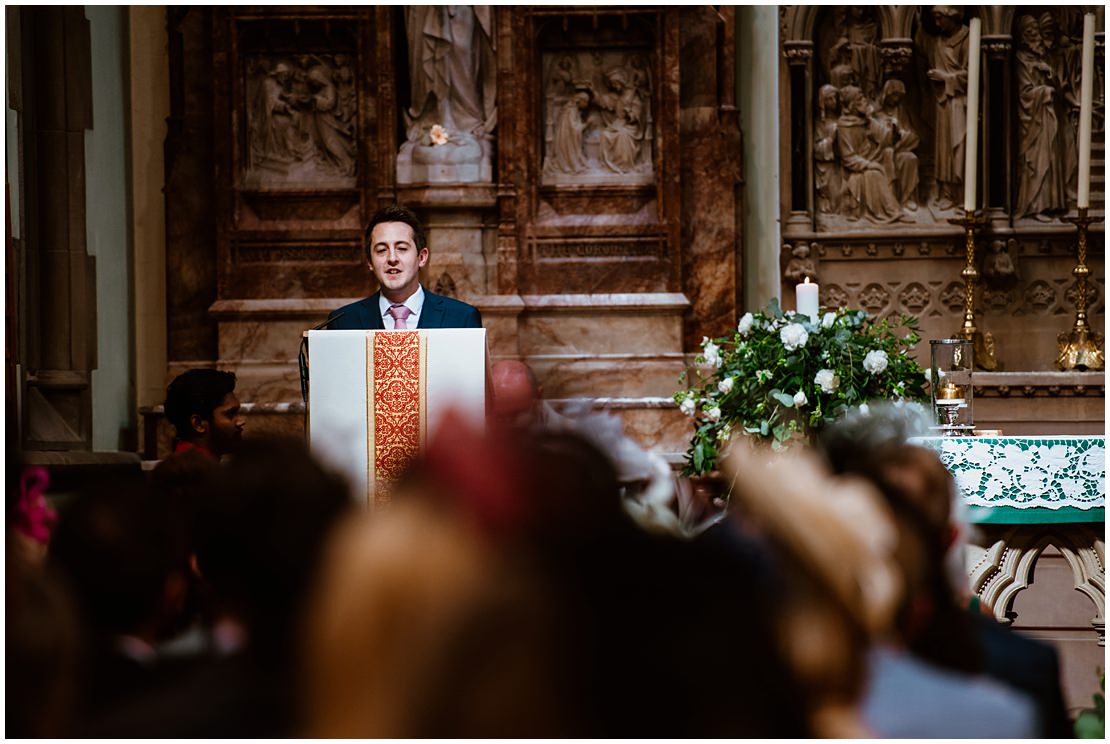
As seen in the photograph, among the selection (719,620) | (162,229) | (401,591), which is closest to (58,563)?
(401,591)

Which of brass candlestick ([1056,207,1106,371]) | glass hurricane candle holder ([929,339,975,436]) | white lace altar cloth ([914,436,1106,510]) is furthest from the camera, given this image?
brass candlestick ([1056,207,1106,371])

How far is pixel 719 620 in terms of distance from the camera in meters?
1.19

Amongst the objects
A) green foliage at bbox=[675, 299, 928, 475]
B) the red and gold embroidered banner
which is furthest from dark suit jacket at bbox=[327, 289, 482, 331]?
green foliage at bbox=[675, 299, 928, 475]

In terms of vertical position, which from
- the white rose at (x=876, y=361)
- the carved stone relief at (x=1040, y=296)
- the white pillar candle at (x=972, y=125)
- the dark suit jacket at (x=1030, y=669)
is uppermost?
the white pillar candle at (x=972, y=125)

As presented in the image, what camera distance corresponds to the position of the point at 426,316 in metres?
4.12

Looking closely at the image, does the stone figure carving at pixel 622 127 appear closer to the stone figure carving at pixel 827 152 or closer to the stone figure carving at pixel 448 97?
the stone figure carving at pixel 448 97

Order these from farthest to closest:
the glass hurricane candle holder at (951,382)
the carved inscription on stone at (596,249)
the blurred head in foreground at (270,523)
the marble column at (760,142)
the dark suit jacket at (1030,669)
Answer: the marble column at (760,142) < the carved inscription on stone at (596,249) < the glass hurricane candle holder at (951,382) < the dark suit jacket at (1030,669) < the blurred head in foreground at (270,523)

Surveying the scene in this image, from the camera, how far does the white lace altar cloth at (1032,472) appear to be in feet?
13.9

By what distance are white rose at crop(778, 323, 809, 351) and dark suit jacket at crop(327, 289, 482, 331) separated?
1.07 meters

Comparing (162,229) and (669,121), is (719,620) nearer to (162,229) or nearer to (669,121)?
(669,121)

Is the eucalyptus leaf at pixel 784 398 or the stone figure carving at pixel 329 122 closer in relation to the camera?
the eucalyptus leaf at pixel 784 398

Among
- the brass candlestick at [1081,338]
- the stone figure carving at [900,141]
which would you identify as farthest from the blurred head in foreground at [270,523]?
the stone figure carving at [900,141]

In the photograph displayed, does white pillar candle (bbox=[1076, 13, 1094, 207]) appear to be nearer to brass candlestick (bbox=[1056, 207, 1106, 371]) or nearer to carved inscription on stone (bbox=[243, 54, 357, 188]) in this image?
brass candlestick (bbox=[1056, 207, 1106, 371])

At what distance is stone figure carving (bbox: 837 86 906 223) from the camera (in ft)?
24.0
